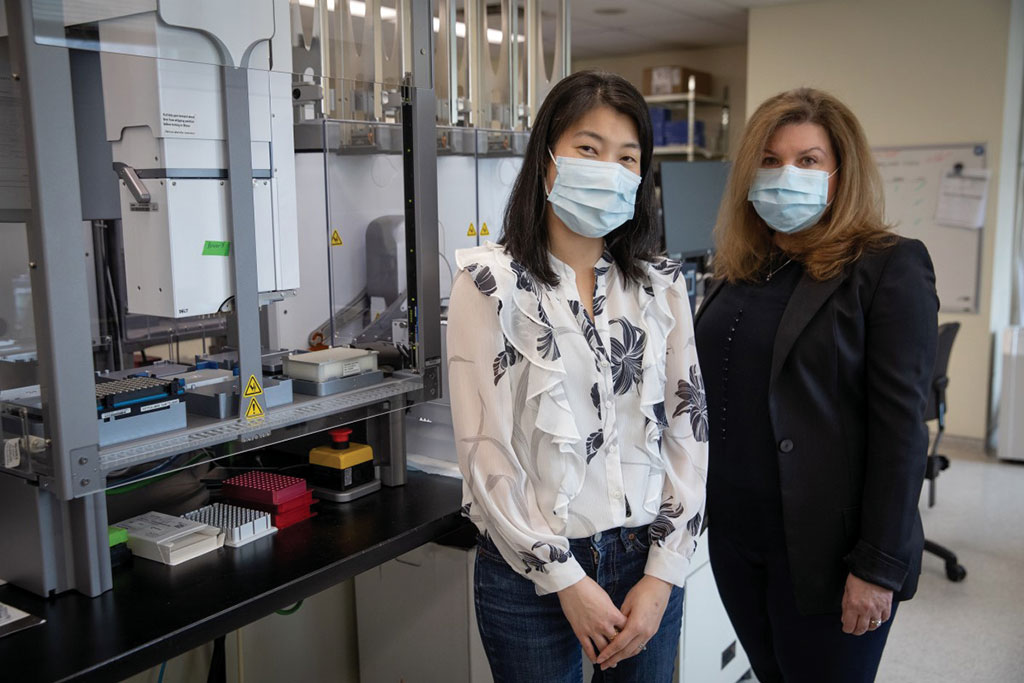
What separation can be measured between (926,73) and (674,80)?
192cm

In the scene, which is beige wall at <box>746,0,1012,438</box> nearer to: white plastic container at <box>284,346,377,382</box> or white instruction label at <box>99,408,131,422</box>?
white plastic container at <box>284,346,377,382</box>

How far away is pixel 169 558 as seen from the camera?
1451mm

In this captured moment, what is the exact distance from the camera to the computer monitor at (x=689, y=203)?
3023 millimetres

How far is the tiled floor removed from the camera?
259 centimetres

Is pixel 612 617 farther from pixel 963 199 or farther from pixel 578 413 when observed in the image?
pixel 963 199

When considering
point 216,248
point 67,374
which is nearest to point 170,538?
point 67,374

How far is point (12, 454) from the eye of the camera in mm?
1325

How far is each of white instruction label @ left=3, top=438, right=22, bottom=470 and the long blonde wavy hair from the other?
47.5 inches

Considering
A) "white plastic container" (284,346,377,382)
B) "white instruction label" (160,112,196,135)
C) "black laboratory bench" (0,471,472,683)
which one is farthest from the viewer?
"white plastic container" (284,346,377,382)

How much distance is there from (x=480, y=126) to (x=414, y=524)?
125cm

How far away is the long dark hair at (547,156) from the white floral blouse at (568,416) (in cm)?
3

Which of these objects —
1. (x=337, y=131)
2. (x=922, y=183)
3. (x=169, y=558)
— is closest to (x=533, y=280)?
(x=169, y=558)

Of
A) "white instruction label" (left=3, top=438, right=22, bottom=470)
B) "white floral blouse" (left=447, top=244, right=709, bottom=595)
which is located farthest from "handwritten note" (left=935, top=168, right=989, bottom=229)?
"white instruction label" (left=3, top=438, right=22, bottom=470)

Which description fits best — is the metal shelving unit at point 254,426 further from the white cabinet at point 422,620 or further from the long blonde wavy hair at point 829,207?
the long blonde wavy hair at point 829,207
